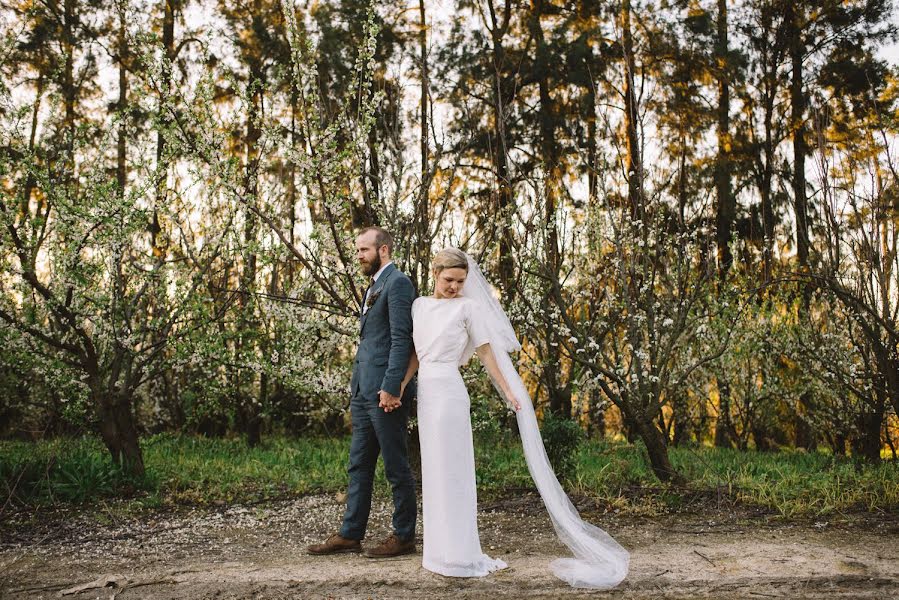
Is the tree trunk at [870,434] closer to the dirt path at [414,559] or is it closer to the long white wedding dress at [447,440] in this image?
the dirt path at [414,559]

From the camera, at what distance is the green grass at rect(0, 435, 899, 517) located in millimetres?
5805

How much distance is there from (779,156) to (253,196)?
10.2m

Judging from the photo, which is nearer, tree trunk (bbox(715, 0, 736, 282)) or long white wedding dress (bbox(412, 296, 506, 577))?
long white wedding dress (bbox(412, 296, 506, 577))

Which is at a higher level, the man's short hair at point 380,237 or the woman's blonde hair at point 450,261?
the man's short hair at point 380,237

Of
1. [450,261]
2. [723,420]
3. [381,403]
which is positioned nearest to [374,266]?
[450,261]

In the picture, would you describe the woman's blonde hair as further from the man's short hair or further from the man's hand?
the man's hand

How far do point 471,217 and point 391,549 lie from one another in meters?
4.83

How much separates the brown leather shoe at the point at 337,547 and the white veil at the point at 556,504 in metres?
1.22

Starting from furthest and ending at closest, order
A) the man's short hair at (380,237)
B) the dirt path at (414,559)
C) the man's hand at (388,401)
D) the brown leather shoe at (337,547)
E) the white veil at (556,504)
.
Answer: the man's short hair at (380,237) < the brown leather shoe at (337,547) < the man's hand at (388,401) < the white veil at (556,504) < the dirt path at (414,559)

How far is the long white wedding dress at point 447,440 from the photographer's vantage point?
13.1 ft

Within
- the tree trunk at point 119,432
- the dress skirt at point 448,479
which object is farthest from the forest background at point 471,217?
the dress skirt at point 448,479

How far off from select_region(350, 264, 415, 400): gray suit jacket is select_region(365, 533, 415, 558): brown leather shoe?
89 centimetres

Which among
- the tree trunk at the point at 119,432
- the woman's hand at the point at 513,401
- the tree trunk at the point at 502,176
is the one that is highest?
the tree trunk at the point at 502,176

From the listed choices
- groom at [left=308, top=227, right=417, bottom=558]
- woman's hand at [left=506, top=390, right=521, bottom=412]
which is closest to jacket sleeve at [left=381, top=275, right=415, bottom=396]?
groom at [left=308, top=227, right=417, bottom=558]
